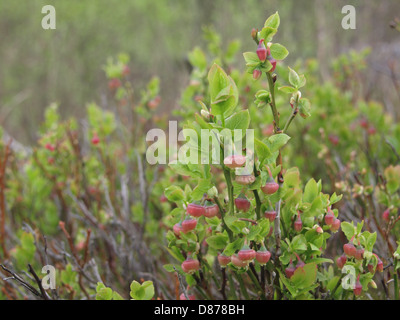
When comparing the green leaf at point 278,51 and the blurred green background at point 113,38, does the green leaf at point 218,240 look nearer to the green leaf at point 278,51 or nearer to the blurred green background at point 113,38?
the green leaf at point 278,51

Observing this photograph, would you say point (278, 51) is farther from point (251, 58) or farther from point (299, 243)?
point (299, 243)

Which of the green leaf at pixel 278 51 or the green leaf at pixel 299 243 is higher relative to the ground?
the green leaf at pixel 278 51

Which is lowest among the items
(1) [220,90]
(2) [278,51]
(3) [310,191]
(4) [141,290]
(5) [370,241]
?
(4) [141,290]

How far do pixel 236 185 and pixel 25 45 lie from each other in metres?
8.93

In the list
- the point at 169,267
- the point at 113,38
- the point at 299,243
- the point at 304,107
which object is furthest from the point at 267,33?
the point at 113,38

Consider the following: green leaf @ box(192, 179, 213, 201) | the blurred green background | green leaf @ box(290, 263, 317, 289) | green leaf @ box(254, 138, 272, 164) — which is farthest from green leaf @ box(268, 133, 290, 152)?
the blurred green background

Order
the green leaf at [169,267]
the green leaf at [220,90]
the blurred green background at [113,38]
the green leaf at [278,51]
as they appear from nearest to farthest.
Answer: the green leaf at [220,90]
the green leaf at [278,51]
the green leaf at [169,267]
the blurred green background at [113,38]

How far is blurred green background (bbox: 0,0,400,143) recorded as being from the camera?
6707mm

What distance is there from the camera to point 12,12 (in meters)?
8.24

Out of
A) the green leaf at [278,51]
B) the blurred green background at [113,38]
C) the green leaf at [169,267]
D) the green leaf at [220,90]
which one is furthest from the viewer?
the blurred green background at [113,38]

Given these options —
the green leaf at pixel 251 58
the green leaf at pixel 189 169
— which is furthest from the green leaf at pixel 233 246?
the green leaf at pixel 251 58

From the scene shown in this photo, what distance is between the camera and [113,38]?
902 centimetres

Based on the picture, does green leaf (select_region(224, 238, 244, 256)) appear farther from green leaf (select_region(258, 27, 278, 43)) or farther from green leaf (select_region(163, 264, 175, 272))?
green leaf (select_region(258, 27, 278, 43))

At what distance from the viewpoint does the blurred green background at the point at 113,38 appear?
6.71 m
